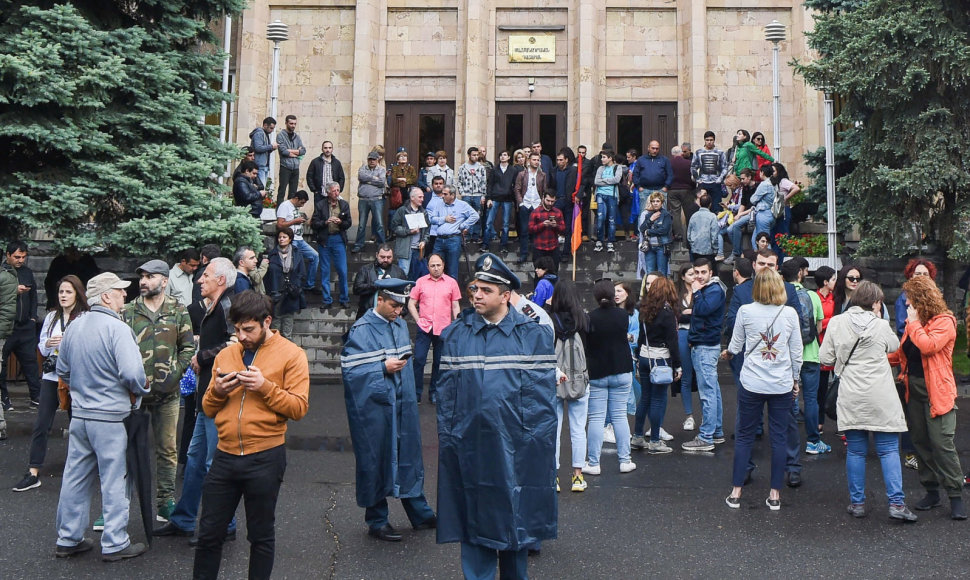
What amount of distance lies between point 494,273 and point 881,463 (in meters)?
4.18

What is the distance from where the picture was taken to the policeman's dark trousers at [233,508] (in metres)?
5.45

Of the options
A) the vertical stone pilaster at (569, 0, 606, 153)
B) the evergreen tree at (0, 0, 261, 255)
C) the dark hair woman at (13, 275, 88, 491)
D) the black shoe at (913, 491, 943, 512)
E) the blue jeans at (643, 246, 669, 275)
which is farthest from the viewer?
the vertical stone pilaster at (569, 0, 606, 153)

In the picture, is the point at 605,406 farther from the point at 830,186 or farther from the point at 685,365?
the point at 830,186

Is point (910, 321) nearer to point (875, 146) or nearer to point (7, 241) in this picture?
point (875, 146)

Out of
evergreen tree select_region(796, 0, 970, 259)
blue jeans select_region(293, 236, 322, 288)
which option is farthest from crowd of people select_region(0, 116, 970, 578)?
evergreen tree select_region(796, 0, 970, 259)

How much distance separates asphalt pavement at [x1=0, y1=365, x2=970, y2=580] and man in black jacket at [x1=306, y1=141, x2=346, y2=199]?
9317 millimetres

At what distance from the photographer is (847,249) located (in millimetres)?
18047

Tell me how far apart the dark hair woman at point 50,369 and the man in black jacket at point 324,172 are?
9020 millimetres

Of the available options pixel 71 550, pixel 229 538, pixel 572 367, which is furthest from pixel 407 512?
pixel 71 550

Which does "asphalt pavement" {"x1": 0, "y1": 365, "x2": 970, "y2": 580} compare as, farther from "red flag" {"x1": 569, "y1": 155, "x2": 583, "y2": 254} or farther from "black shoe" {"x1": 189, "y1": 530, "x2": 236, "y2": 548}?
"red flag" {"x1": 569, "y1": 155, "x2": 583, "y2": 254}

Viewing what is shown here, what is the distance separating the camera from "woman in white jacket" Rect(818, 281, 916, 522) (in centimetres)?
755

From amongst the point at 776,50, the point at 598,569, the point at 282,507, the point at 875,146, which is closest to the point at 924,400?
the point at 598,569

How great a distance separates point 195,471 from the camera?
271 inches

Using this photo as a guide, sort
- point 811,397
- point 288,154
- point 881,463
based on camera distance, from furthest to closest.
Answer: point 288,154 → point 811,397 → point 881,463
